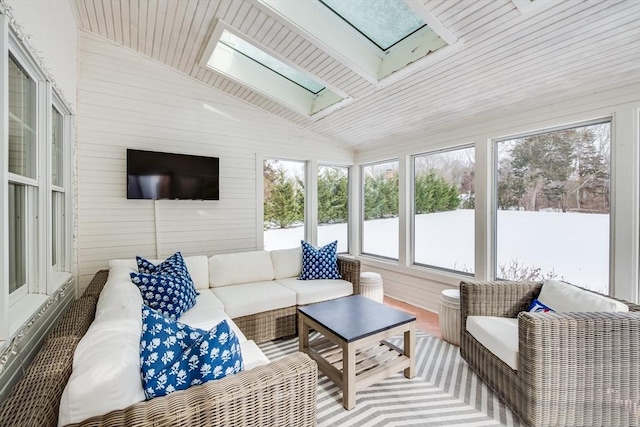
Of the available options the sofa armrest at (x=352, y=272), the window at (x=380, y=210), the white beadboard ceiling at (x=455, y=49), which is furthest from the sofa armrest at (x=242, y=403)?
the window at (x=380, y=210)

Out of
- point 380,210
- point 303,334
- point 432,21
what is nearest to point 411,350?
point 303,334

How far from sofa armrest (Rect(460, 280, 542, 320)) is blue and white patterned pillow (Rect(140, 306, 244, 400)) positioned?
1.99m

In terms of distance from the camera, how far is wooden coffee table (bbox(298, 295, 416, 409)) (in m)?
1.97

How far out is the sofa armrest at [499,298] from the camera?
2352 mm

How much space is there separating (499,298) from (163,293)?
279 centimetres

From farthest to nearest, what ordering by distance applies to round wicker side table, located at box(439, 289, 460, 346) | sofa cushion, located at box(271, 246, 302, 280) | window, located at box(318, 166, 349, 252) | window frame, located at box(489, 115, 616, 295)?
window, located at box(318, 166, 349, 252), sofa cushion, located at box(271, 246, 302, 280), round wicker side table, located at box(439, 289, 460, 346), window frame, located at box(489, 115, 616, 295)

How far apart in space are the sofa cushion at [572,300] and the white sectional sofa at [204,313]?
1789 mm

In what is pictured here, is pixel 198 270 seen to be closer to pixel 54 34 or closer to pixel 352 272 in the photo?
pixel 352 272

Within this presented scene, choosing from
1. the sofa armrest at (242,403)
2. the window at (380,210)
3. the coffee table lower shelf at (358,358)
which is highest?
the window at (380,210)

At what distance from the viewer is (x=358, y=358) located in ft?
7.93

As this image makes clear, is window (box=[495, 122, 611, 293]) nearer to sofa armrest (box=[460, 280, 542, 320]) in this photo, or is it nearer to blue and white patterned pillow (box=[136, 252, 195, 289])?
sofa armrest (box=[460, 280, 542, 320])

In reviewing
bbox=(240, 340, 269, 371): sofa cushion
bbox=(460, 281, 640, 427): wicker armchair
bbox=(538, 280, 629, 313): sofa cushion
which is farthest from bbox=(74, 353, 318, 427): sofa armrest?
bbox=(538, 280, 629, 313): sofa cushion

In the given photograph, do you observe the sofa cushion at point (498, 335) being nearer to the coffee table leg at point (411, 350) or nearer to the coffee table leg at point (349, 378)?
the coffee table leg at point (411, 350)

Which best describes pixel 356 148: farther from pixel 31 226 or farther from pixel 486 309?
pixel 31 226
